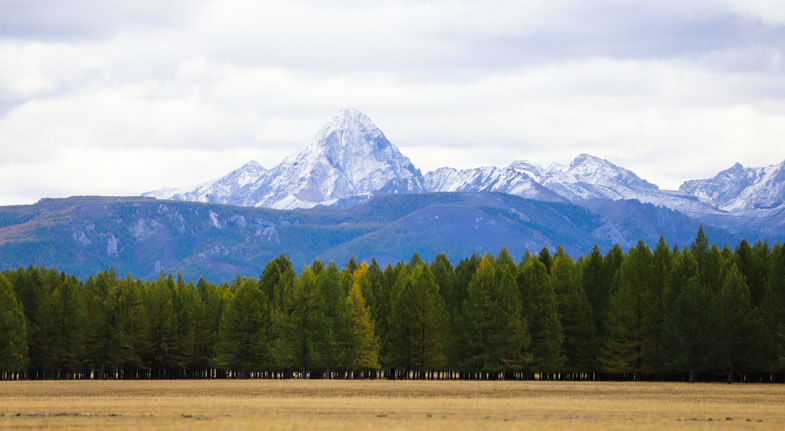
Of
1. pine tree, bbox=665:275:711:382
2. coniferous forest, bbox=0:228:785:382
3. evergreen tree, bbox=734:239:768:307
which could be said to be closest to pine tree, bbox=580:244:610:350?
coniferous forest, bbox=0:228:785:382

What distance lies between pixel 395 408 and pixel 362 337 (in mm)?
60869

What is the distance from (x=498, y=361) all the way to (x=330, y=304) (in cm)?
2292

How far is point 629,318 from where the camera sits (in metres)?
122

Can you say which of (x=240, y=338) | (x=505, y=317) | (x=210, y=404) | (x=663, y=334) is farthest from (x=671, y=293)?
(x=210, y=404)

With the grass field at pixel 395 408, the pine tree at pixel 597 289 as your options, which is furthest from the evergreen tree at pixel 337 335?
the pine tree at pixel 597 289

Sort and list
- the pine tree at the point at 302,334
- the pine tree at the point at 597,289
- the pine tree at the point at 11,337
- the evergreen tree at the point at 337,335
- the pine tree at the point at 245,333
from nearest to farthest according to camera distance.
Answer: the pine tree at the point at 11,337, the evergreen tree at the point at 337,335, the pine tree at the point at 302,334, the pine tree at the point at 597,289, the pine tree at the point at 245,333

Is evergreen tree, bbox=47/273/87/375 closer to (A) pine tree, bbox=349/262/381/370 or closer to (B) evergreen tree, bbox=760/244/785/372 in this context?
(A) pine tree, bbox=349/262/381/370

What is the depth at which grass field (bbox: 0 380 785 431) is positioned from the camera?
5897 centimetres

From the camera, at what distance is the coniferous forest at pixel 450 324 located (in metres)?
117

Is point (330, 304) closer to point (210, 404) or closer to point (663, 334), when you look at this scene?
point (663, 334)

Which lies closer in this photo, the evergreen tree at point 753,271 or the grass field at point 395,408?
the grass field at point 395,408

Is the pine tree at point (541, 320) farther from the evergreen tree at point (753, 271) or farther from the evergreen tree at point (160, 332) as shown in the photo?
the evergreen tree at point (160, 332)

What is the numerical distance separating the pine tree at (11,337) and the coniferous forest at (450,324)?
17 cm

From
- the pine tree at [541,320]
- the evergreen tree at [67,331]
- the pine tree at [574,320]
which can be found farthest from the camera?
the evergreen tree at [67,331]
